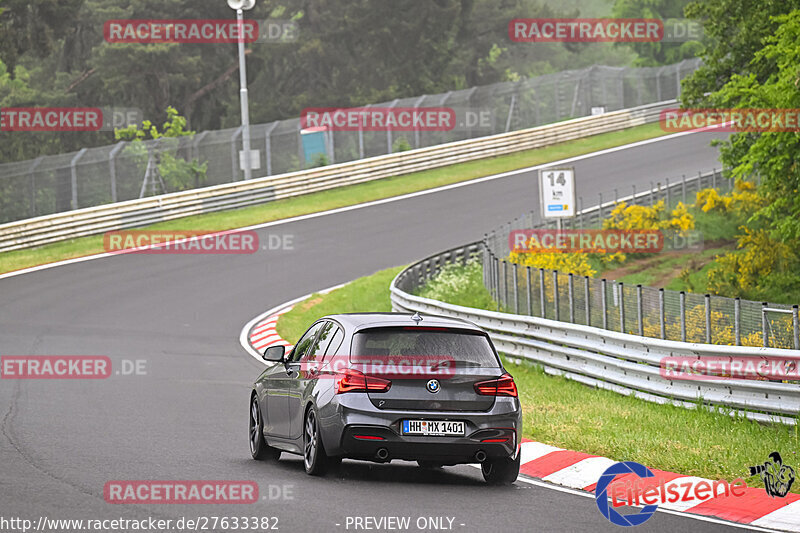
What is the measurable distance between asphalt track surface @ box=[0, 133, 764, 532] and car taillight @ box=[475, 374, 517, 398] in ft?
2.60

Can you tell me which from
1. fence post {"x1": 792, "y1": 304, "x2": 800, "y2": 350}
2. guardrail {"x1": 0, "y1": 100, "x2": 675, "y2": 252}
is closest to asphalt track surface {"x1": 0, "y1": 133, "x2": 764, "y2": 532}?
guardrail {"x1": 0, "y1": 100, "x2": 675, "y2": 252}

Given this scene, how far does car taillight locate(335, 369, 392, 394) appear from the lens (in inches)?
391

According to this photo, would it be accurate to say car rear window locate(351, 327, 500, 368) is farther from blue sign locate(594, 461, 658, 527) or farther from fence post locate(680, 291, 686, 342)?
fence post locate(680, 291, 686, 342)

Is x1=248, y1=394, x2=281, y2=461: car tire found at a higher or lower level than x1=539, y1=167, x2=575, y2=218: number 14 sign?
lower

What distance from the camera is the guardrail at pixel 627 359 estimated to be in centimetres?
A: 1274

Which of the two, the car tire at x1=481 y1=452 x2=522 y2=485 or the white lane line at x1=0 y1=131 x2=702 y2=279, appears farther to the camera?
the white lane line at x1=0 y1=131 x2=702 y2=279

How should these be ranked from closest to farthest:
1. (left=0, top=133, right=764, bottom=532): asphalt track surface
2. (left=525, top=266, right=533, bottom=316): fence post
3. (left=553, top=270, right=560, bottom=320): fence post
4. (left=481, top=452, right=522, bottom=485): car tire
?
(left=0, top=133, right=764, bottom=532): asphalt track surface
(left=481, top=452, right=522, bottom=485): car tire
(left=553, top=270, right=560, bottom=320): fence post
(left=525, top=266, right=533, bottom=316): fence post

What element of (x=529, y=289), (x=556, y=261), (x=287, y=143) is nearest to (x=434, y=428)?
(x=529, y=289)

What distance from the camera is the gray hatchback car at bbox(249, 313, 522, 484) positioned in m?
9.85

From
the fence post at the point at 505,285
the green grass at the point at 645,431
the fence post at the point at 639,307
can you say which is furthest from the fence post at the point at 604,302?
the fence post at the point at 505,285

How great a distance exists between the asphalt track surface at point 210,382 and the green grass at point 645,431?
1498 mm

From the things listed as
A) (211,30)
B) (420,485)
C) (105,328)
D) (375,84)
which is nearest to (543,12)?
(375,84)

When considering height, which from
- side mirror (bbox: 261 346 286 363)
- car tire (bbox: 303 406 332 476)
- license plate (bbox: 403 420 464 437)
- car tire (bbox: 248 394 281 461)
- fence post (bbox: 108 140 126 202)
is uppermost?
fence post (bbox: 108 140 126 202)

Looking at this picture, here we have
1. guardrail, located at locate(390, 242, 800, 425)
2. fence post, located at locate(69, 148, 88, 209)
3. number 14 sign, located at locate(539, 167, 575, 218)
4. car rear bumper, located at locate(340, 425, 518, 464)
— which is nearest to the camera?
car rear bumper, located at locate(340, 425, 518, 464)
